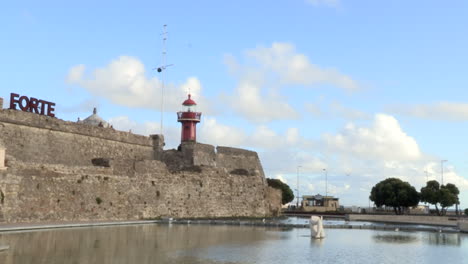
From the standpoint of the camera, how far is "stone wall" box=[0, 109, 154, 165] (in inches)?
1430

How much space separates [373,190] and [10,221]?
54.5 metres

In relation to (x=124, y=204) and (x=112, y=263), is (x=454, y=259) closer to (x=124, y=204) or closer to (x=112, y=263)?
(x=112, y=263)

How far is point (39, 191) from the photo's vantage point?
3169 centimetres

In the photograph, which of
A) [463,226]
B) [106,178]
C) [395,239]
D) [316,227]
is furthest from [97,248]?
[463,226]

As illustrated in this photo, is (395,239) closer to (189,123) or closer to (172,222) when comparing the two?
(172,222)

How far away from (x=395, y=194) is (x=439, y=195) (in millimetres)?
5348

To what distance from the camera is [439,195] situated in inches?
2594

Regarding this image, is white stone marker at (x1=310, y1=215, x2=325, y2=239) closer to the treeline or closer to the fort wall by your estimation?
the fort wall

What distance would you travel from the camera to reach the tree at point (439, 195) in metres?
65.6

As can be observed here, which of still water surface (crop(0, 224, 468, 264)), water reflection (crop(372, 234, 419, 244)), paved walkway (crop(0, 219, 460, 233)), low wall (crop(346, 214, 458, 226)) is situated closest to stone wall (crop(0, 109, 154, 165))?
paved walkway (crop(0, 219, 460, 233))

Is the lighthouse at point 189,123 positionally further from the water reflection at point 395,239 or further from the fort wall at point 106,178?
the water reflection at point 395,239

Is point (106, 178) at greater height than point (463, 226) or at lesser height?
greater

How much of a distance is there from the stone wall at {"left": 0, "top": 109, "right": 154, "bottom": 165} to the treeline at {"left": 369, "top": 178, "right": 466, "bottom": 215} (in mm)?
35321

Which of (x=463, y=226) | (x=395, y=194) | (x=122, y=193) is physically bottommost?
(x=463, y=226)
